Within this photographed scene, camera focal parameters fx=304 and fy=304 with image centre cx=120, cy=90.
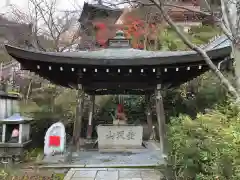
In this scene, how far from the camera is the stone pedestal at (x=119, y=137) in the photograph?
1005 cm

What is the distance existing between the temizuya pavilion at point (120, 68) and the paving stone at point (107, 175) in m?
2.08

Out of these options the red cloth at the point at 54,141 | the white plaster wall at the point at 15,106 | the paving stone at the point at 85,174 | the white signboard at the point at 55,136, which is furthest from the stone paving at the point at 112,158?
the white plaster wall at the point at 15,106

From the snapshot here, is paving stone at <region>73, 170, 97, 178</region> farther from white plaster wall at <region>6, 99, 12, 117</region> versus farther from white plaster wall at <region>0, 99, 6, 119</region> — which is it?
white plaster wall at <region>6, 99, 12, 117</region>

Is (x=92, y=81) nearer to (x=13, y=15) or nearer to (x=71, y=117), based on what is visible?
(x=71, y=117)

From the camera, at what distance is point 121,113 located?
10516 mm

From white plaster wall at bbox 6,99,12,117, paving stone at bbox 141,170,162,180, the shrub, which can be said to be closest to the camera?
A: the shrub

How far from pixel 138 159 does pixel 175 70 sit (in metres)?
2.67

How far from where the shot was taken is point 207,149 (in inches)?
166

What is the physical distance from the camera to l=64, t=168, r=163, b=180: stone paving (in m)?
Answer: 6.39

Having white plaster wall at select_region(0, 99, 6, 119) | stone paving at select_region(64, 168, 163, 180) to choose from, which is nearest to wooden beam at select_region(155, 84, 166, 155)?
stone paving at select_region(64, 168, 163, 180)

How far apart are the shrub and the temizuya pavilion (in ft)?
7.98

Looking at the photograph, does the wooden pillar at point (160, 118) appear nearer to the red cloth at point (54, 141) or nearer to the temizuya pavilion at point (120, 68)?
the temizuya pavilion at point (120, 68)

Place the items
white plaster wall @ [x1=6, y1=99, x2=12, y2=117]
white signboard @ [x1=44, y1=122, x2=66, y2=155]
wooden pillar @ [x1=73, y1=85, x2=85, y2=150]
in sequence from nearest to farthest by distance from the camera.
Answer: white signboard @ [x1=44, y1=122, x2=66, y2=155] → wooden pillar @ [x1=73, y1=85, x2=85, y2=150] → white plaster wall @ [x1=6, y1=99, x2=12, y2=117]

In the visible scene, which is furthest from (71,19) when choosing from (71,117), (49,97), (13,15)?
(71,117)
